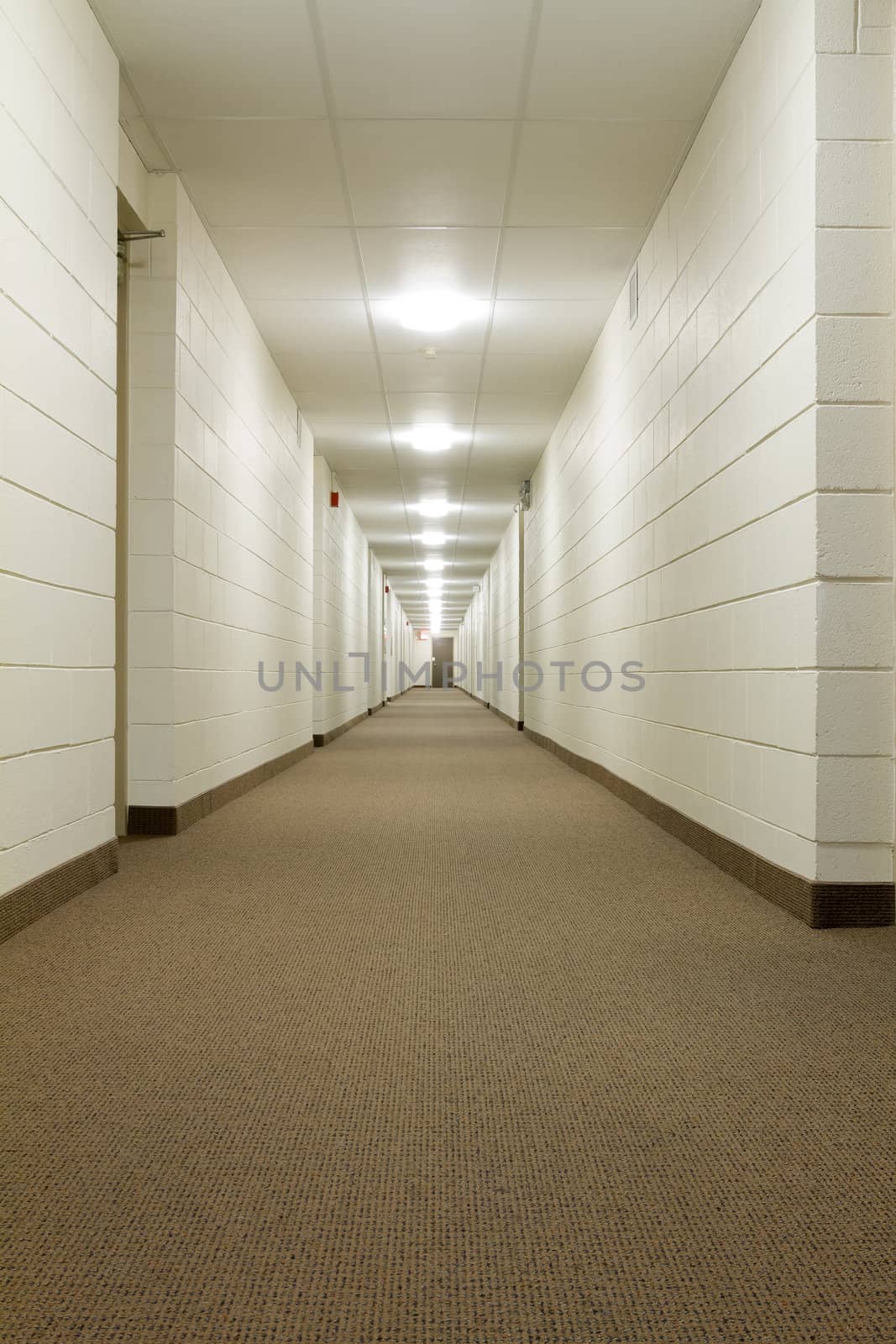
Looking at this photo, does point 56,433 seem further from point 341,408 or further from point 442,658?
point 442,658

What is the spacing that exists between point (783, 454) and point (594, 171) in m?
2.15

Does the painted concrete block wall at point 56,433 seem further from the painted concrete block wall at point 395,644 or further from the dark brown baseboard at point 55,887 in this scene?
the painted concrete block wall at point 395,644

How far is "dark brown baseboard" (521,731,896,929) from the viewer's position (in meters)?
2.85

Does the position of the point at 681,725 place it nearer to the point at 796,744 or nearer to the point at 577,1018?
the point at 796,744

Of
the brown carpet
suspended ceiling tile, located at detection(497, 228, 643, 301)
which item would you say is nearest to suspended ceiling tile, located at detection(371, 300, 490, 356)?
suspended ceiling tile, located at detection(497, 228, 643, 301)

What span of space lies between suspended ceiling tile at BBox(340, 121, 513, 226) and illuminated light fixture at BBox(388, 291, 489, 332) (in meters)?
0.98

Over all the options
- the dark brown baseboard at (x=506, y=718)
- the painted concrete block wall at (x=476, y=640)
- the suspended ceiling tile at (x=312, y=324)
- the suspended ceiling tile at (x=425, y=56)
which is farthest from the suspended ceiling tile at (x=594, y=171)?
the painted concrete block wall at (x=476, y=640)

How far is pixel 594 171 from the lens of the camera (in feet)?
14.8

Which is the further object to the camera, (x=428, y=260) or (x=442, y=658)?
(x=442, y=658)

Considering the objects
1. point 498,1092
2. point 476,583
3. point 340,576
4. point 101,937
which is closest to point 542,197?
point 101,937

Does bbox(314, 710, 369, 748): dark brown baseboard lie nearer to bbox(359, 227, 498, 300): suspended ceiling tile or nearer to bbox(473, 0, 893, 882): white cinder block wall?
bbox(359, 227, 498, 300): suspended ceiling tile

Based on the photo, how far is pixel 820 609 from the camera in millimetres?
2848

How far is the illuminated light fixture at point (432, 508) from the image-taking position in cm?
1284

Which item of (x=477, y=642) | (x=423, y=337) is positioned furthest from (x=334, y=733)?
(x=477, y=642)
